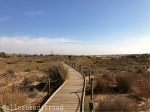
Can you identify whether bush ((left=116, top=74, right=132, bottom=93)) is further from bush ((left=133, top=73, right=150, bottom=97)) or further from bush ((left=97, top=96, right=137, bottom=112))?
bush ((left=97, top=96, right=137, bottom=112))

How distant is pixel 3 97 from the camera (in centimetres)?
764

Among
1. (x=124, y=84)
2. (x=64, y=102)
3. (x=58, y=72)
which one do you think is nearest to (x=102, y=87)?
(x=124, y=84)

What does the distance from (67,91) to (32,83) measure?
6.72m

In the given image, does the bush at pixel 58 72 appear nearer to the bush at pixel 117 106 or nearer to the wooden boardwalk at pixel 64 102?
the wooden boardwalk at pixel 64 102

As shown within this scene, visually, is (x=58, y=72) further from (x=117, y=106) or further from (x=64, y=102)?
(x=117, y=106)

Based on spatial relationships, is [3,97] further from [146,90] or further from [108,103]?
[146,90]

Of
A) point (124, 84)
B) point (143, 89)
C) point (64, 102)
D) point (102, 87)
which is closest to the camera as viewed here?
point (64, 102)

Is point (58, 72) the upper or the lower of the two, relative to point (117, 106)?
upper

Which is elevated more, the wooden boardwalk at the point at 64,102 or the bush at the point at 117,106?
the bush at the point at 117,106

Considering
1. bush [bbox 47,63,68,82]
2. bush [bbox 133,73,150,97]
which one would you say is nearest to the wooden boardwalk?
bush [bbox 133,73,150,97]

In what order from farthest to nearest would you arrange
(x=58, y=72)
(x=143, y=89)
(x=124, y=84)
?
(x=58, y=72) → (x=124, y=84) → (x=143, y=89)

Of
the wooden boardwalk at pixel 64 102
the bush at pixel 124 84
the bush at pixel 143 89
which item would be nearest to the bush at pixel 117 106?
the wooden boardwalk at pixel 64 102

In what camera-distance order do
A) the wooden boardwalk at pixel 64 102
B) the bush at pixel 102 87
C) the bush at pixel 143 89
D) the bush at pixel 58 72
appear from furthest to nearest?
the bush at pixel 58 72 < the bush at pixel 102 87 < the bush at pixel 143 89 < the wooden boardwalk at pixel 64 102

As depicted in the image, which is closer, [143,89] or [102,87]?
[143,89]
